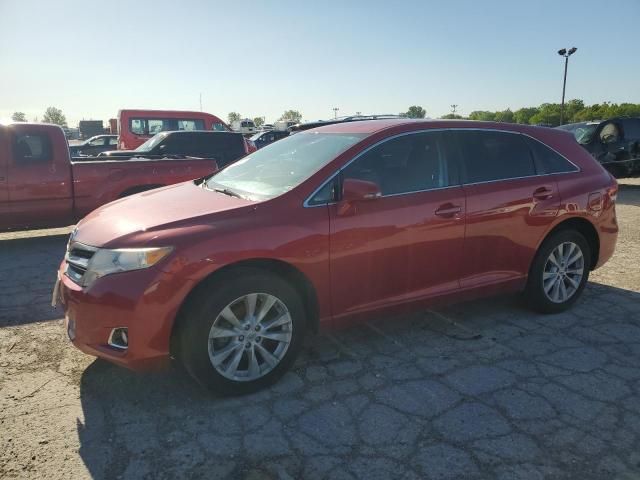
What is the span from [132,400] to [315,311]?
1.25 m

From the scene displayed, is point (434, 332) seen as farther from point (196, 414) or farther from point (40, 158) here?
point (40, 158)

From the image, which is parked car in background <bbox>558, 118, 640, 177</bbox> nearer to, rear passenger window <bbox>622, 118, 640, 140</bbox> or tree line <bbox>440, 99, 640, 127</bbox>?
rear passenger window <bbox>622, 118, 640, 140</bbox>

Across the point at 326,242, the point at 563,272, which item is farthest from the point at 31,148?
the point at 563,272

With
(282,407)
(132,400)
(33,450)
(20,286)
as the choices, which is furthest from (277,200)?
(20,286)

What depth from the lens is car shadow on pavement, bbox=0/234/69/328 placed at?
438cm

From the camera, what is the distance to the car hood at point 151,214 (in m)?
2.93

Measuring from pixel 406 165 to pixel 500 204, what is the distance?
863 millimetres

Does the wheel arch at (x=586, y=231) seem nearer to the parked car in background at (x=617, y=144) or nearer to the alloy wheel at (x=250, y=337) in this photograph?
the alloy wheel at (x=250, y=337)

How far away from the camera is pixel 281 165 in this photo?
12.5 feet

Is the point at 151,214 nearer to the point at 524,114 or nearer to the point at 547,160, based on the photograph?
the point at 547,160

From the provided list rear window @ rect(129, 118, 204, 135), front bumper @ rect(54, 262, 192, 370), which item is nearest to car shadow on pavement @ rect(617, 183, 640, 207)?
front bumper @ rect(54, 262, 192, 370)

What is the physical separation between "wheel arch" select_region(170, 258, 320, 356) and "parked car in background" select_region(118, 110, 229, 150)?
1334 centimetres

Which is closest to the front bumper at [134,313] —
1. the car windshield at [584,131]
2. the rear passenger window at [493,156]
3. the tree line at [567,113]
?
the rear passenger window at [493,156]

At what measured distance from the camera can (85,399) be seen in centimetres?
305
